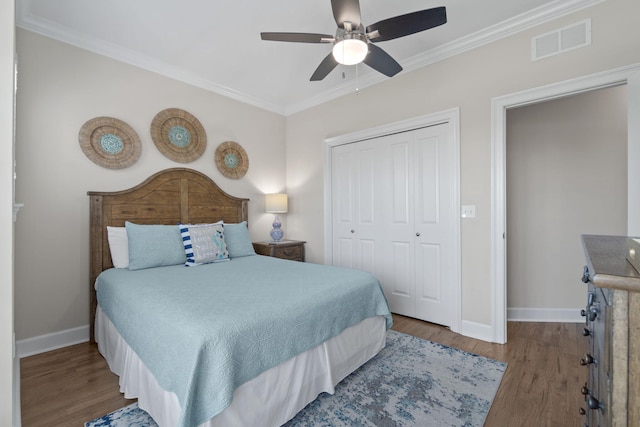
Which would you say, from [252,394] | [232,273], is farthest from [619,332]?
[232,273]

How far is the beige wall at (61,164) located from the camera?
2.36 m

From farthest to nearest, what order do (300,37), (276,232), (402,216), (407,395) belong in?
(276,232) → (402,216) → (300,37) → (407,395)

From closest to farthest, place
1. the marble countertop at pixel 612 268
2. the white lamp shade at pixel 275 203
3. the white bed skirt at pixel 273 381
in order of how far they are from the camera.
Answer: the marble countertop at pixel 612 268 → the white bed skirt at pixel 273 381 → the white lamp shade at pixel 275 203

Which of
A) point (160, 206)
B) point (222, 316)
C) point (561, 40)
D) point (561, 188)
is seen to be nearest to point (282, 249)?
point (160, 206)

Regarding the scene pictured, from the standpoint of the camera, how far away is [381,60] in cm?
221

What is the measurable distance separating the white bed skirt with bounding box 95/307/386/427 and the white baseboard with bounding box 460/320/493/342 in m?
1.00

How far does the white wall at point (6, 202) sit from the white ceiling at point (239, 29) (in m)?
1.44

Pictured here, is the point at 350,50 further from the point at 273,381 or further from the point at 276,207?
the point at 276,207

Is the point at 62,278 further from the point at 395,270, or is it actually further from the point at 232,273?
the point at 395,270

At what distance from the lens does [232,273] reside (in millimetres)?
2289

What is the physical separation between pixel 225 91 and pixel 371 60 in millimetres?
2142

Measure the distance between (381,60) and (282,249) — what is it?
8.00 feet

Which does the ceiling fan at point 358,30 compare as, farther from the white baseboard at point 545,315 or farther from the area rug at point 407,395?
the white baseboard at point 545,315

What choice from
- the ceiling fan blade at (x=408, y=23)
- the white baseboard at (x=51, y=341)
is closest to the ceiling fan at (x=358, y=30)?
the ceiling fan blade at (x=408, y=23)
